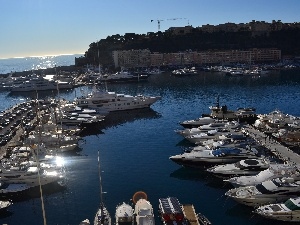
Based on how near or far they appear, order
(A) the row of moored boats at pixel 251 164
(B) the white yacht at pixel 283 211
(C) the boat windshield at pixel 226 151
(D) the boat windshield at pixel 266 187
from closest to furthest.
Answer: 1. (B) the white yacht at pixel 283 211
2. (A) the row of moored boats at pixel 251 164
3. (D) the boat windshield at pixel 266 187
4. (C) the boat windshield at pixel 226 151

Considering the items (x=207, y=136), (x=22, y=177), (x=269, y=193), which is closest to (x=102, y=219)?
(x=22, y=177)

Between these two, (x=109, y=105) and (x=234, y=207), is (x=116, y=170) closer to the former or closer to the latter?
(x=234, y=207)

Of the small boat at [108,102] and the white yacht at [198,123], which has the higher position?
the small boat at [108,102]

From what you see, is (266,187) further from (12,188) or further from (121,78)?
(121,78)

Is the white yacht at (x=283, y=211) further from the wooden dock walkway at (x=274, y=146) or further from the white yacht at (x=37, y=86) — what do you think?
the white yacht at (x=37, y=86)

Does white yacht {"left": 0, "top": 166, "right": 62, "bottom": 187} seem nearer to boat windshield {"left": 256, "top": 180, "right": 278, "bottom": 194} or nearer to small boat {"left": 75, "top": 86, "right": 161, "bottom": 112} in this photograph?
boat windshield {"left": 256, "top": 180, "right": 278, "bottom": 194}

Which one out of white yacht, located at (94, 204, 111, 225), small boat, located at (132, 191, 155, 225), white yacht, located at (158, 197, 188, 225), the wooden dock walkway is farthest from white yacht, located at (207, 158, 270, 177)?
white yacht, located at (94, 204, 111, 225)

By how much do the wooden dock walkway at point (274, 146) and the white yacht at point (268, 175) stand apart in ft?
14.6

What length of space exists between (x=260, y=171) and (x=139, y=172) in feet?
46.8

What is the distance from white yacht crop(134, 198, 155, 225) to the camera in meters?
30.8

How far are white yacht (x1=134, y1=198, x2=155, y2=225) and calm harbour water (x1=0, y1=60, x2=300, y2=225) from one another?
2.47 metres

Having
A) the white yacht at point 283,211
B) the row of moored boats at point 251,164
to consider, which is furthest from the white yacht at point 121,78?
the white yacht at point 283,211

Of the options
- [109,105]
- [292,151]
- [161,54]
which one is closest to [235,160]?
[292,151]

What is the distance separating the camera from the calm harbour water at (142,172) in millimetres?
36125
